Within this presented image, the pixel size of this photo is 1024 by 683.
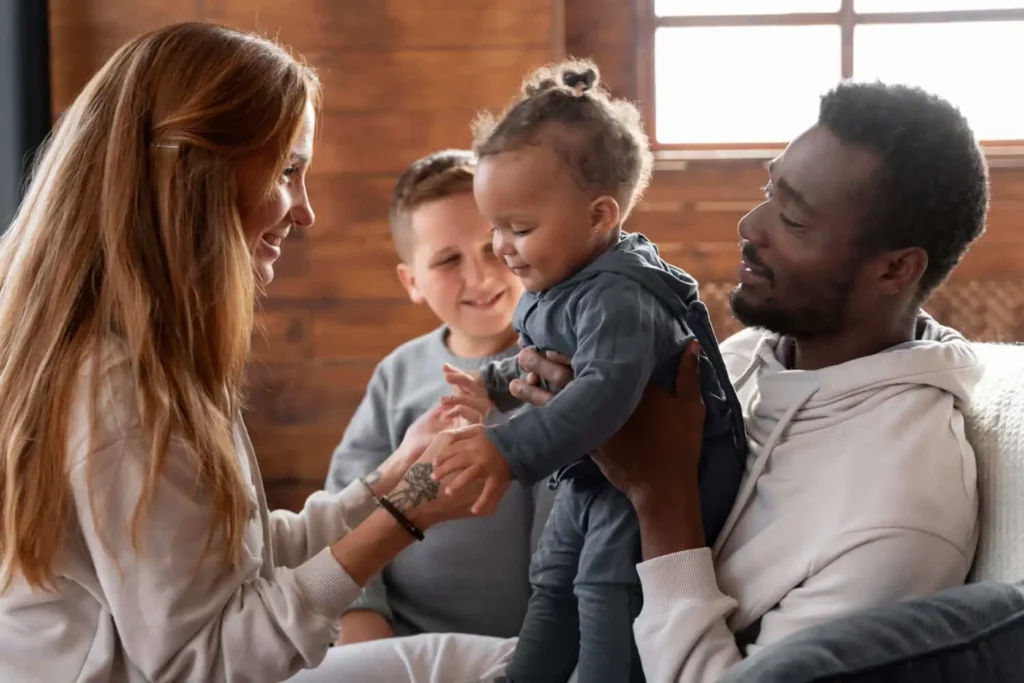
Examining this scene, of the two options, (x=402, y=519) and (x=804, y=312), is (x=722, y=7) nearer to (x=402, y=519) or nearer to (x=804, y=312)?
(x=804, y=312)

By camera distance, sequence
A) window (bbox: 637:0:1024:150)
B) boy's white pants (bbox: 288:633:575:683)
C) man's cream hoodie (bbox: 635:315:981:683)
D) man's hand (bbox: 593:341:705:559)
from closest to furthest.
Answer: man's cream hoodie (bbox: 635:315:981:683)
man's hand (bbox: 593:341:705:559)
boy's white pants (bbox: 288:633:575:683)
window (bbox: 637:0:1024:150)

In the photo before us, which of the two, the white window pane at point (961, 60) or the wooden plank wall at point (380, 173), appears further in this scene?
the white window pane at point (961, 60)

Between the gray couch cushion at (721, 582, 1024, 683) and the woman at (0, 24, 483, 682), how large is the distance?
55 cm

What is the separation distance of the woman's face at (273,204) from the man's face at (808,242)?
58 cm

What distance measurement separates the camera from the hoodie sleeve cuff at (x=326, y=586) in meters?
1.36

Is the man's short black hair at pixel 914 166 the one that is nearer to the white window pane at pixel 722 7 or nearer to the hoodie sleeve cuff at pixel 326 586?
the hoodie sleeve cuff at pixel 326 586

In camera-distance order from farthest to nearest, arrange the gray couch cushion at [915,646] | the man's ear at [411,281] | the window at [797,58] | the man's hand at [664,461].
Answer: the window at [797,58] < the man's ear at [411,281] < the man's hand at [664,461] < the gray couch cushion at [915,646]

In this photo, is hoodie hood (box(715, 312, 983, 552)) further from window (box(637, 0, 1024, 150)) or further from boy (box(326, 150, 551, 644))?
window (box(637, 0, 1024, 150))

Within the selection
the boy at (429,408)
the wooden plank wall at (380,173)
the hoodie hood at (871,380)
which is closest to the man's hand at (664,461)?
the hoodie hood at (871,380)

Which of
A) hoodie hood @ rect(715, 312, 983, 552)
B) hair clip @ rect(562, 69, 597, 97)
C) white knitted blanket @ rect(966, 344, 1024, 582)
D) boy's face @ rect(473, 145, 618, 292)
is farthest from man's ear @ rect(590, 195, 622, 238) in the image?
white knitted blanket @ rect(966, 344, 1024, 582)

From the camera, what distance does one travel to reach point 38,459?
1.25 m

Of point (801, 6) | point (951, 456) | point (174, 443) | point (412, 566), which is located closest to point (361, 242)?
point (412, 566)

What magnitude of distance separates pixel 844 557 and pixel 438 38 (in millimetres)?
1869

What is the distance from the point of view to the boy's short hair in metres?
2.16
